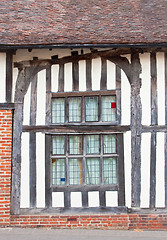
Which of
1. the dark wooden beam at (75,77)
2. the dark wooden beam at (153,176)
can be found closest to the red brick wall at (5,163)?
the dark wooden beam at (75,77)

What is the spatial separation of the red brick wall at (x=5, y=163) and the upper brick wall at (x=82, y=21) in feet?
5.48

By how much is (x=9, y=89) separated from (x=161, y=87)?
10.9 feet

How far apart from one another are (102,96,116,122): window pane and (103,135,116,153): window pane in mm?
379

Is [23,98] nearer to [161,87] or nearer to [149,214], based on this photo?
[161,87]

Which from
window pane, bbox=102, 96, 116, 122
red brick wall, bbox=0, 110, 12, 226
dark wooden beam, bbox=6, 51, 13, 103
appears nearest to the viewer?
red brick wall, bbox=0, 110, 12, 226

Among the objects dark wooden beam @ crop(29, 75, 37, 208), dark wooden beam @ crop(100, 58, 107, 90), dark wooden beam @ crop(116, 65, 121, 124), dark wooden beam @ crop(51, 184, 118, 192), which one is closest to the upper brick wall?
dark wooden beam @ crop(100, 58, 107, 90)

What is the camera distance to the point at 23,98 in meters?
6.77

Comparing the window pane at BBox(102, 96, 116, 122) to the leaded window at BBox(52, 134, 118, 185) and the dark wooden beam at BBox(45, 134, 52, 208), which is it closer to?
the leaded window at BBox(52, 134, 118, 185)

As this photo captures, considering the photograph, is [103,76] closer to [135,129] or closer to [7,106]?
[135,129]

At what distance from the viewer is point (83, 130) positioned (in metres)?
6.74

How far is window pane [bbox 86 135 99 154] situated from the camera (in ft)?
22.4

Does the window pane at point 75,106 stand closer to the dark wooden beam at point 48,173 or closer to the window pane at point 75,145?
the window pane at point 75,145

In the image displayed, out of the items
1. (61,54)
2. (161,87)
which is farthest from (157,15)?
(61,54)

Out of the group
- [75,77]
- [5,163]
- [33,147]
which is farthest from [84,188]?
[75,77]
